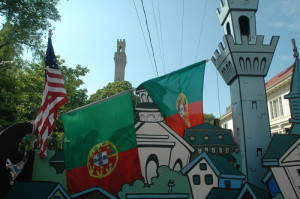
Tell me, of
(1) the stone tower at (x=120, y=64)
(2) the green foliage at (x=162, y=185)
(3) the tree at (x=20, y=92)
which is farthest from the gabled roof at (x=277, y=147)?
(1) the stone tower at (x=120, y=64)

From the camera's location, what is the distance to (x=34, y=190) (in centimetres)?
413

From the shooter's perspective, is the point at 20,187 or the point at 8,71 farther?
the point at 8,71

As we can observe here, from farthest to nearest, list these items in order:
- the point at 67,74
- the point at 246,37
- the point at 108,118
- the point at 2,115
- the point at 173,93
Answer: the point at 67,74 → the point at 2,115 → the point at 246,37 → the point at 173,93 → the point at 108,118

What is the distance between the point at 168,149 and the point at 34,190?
Answer: 287 cm

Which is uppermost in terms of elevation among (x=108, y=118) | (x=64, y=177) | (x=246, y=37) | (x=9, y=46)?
(x=9, y=46)

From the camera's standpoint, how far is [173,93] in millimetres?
5188

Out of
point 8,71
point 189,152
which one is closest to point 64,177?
point 189,152

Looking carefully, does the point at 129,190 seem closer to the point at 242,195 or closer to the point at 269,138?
the point at 242,195

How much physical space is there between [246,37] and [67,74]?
48.5 feet

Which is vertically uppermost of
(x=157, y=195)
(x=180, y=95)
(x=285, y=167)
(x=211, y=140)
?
(x=180, y=95)

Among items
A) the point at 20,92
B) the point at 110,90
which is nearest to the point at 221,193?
the point at 20,92

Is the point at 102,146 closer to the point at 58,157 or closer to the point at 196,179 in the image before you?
the point at 58,157

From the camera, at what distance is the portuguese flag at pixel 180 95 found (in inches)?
199

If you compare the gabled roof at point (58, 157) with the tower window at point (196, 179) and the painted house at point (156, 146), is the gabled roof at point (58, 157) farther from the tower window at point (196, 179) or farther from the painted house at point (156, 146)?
the tower window at point (196, 179)
